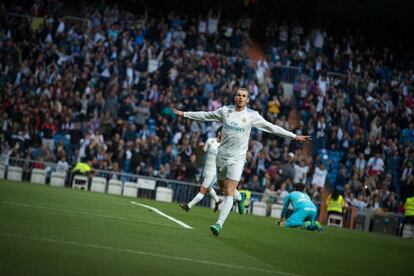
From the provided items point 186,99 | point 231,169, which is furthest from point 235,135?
point 186,99

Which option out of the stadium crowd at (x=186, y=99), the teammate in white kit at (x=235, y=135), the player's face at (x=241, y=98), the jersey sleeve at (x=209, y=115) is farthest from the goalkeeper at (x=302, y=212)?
the stadium crowd at (x=186, y=99)

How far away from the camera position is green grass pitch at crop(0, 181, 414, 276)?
8.92 meters

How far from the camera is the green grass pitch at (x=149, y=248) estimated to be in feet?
29.3

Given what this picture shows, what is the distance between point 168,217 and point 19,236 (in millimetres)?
8168

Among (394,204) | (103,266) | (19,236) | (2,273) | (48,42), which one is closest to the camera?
(2,273)

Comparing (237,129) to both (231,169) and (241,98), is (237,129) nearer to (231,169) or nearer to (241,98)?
(241,98)

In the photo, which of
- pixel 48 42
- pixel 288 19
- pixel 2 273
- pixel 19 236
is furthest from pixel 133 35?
pixel 2 273

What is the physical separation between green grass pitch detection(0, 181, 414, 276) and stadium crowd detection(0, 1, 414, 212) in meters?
13.9

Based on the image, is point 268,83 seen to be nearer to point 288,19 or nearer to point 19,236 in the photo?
point 288,19

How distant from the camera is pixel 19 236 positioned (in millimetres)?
10250

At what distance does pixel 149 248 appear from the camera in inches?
428

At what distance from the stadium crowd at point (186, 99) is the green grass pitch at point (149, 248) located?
45.6 feet

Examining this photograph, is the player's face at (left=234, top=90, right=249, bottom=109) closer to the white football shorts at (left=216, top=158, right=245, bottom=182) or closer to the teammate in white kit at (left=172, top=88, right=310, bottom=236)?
the teammate in white kit at (left=172, top=88, right=310, bottom=236)

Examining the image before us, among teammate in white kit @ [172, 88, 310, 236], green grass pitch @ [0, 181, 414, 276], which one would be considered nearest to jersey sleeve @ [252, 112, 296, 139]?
teammate in white kit @ [172, 88, 310, 236]
